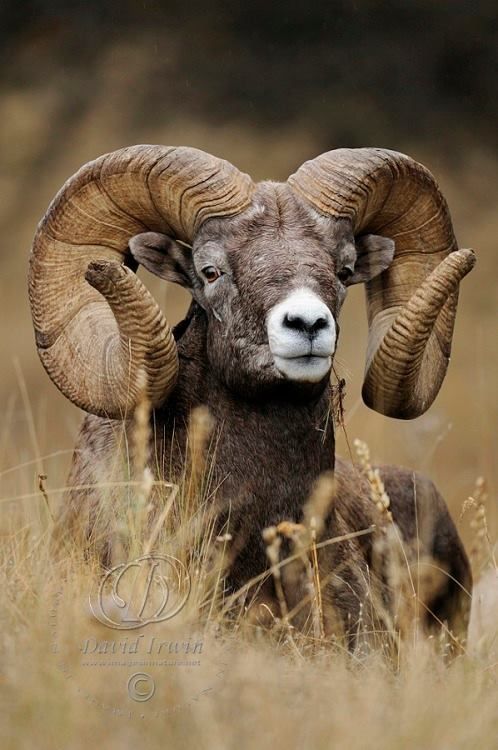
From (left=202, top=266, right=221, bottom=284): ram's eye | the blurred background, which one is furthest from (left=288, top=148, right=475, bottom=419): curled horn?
the blurred background

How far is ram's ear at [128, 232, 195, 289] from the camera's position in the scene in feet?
23.3

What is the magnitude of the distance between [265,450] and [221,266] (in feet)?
2.86

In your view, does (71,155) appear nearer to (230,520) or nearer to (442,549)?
(442,549)

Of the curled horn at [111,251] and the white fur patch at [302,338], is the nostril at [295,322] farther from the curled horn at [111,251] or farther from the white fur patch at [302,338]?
the curled horn at [111,251]

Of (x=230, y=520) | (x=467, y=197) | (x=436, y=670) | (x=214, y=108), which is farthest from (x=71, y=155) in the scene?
(x=436, y=670)

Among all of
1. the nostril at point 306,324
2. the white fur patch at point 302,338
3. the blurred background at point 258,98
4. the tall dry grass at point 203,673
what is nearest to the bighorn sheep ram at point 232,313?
the white fur patch at point 302,338

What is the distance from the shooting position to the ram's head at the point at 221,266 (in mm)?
6496

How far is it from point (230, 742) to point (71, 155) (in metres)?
17.7

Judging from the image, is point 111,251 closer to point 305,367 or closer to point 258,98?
point 305,367

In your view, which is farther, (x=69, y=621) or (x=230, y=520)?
(x=230, y=520)

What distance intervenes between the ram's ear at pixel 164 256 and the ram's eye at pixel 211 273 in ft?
0.78

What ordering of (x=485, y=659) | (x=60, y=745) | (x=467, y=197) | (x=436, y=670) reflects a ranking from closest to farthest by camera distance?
(x=60, y=745), (x=436, y=670), (x=485, y=659), (x=467, y=197)

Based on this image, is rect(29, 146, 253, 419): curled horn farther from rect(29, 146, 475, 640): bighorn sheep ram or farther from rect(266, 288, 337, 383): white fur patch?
rect(266, 288, 337, 383): white fur patch

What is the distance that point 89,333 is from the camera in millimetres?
6910
